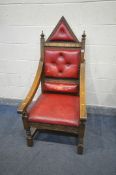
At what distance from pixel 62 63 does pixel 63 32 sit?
13.8 inches

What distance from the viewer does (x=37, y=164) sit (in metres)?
1.75

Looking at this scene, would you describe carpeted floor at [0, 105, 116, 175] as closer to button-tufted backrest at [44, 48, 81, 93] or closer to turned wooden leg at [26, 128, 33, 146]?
turned wooden leg at [26, 128, 33, 146]

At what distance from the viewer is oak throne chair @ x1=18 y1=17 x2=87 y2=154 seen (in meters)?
1.78

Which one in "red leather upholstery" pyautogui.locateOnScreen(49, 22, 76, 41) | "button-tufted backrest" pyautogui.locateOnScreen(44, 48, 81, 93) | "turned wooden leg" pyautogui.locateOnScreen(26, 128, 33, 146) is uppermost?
"red leather upholstery" pyautogui.locateOnScreen(49, 22, 76, 41)

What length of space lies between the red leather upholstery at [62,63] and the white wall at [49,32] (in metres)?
0.27

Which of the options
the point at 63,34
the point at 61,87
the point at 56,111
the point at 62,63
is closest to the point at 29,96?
the point at 56,111

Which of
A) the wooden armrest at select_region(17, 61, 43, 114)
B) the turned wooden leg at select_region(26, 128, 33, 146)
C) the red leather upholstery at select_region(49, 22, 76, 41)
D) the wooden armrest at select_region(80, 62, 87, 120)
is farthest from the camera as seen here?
the red leather upholstery at select_region(49, 22, 76, 41)

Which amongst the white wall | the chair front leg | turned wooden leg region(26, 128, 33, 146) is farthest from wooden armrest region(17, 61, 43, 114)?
the white wall

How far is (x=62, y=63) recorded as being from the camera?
2055 mm

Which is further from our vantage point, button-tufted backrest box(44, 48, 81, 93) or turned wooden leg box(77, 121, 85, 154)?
button-tufted backrest box(44, 48, 81, 93)

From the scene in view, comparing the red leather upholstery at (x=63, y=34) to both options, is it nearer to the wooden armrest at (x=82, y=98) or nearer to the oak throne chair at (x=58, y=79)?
the oak throne chair at (x=58, y=79)

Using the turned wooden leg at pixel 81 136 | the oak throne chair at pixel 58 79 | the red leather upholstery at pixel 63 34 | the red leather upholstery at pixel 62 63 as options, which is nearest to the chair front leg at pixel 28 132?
the oak throne chair at pixel 58 79

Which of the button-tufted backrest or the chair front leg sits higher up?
the button-tufted backrest

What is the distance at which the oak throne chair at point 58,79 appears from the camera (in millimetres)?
1782
